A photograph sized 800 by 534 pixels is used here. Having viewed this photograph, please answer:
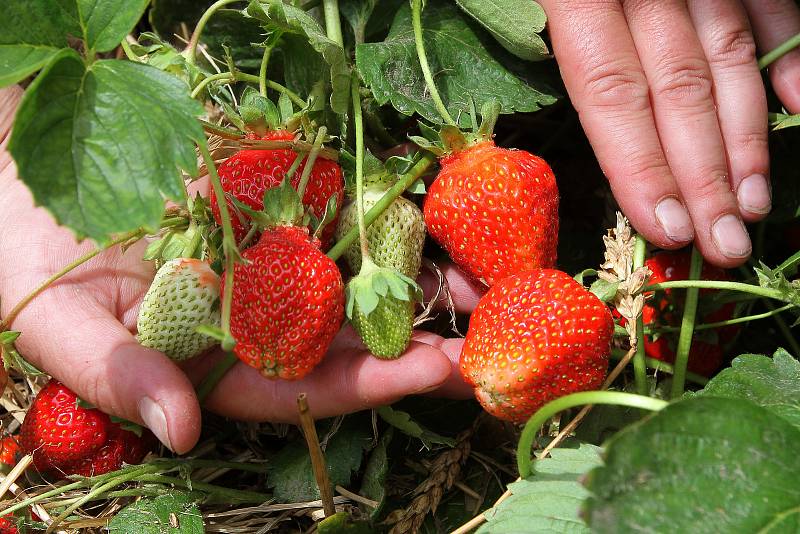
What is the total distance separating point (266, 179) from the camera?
2.80 feet

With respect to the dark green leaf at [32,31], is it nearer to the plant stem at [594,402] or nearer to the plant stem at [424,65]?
the plant stem at [424,65]

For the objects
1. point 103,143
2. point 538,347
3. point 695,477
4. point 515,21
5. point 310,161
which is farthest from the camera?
point 515,21

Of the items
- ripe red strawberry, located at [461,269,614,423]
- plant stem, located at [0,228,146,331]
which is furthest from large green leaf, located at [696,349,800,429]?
plant stem, located at [0,228,146,331]

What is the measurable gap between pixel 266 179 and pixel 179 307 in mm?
175

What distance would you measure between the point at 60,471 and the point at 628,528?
2.42ft

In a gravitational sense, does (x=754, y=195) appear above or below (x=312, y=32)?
below

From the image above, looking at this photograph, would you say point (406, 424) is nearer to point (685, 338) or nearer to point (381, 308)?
point (381, 308)

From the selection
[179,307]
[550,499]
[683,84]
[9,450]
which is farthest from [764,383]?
[9,450]

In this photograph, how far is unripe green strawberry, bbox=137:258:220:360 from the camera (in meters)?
0.81

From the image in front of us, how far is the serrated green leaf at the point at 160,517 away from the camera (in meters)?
0.85

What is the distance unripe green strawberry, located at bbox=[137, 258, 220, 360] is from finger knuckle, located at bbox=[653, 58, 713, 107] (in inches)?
23.2

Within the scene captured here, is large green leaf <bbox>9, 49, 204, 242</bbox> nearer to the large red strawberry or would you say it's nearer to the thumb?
the thumb

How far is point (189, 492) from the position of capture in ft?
3.00

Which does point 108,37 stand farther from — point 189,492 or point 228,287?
point 189,492
